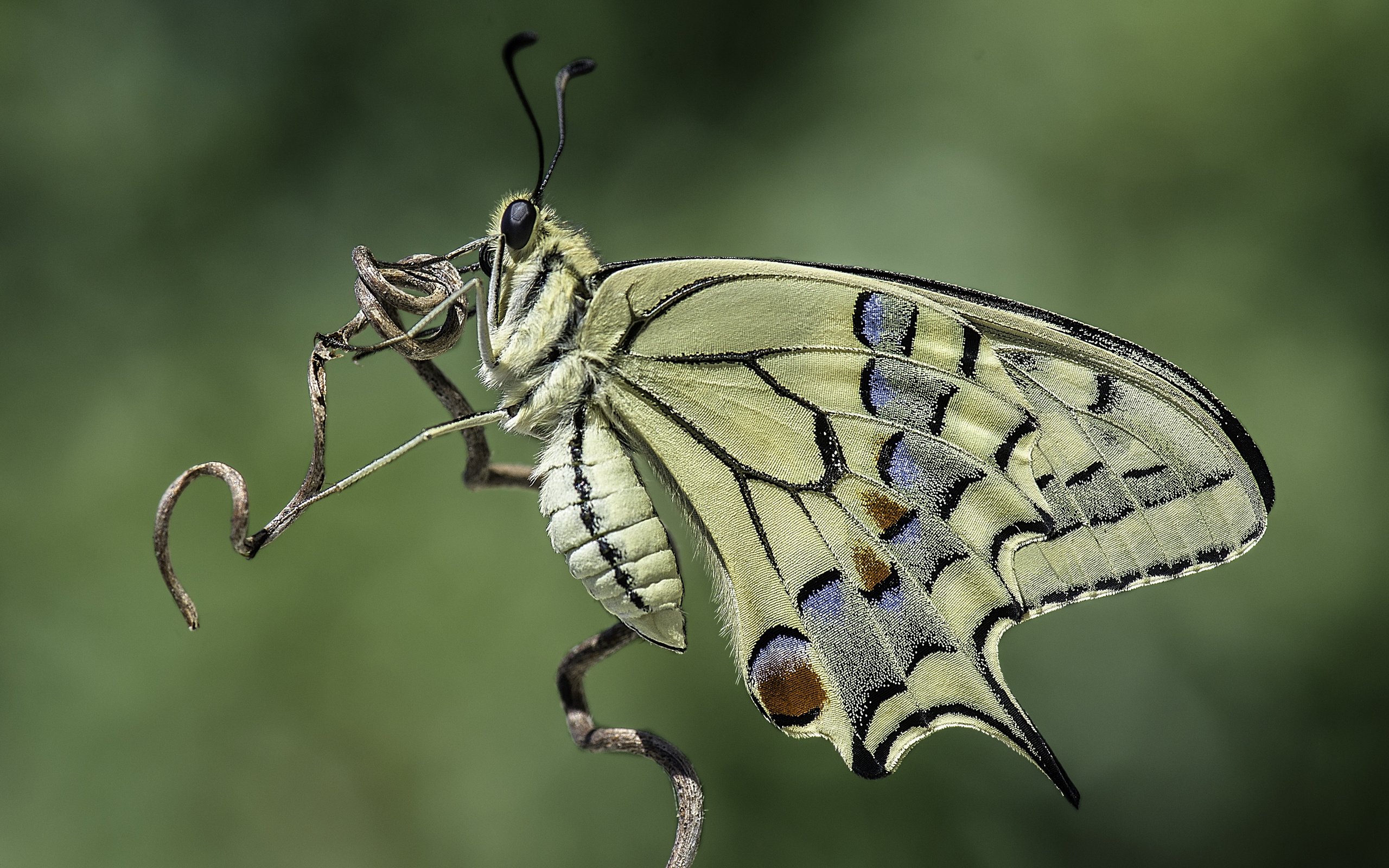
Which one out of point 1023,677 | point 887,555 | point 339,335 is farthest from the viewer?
point 1023,677

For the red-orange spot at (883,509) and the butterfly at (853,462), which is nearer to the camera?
the butterfly at (853,462)

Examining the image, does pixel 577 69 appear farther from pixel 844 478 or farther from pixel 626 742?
pixel 626 742

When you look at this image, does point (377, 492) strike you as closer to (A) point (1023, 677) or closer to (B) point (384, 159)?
(B) point (384, 159)

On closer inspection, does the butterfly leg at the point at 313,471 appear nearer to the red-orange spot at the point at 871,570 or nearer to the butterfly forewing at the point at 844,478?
the butterfly forewing at the point at 844,478

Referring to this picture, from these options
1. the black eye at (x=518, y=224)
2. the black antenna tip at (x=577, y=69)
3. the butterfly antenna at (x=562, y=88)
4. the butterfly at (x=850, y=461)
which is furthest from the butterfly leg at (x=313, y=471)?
the black antenna tip at (x=577, y=69)

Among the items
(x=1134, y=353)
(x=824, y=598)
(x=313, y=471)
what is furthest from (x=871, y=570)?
(x=313, y=471)

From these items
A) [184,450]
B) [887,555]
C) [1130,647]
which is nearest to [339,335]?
[887,555]

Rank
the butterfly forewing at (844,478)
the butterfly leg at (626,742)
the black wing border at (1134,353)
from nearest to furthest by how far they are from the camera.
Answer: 1. the butterfly leg at (626,742)
2. the black wing border at (1134,353)
3. the butterfly forewing at (844,478)
